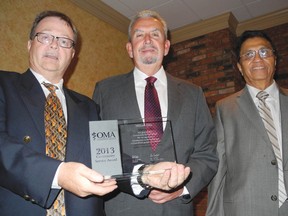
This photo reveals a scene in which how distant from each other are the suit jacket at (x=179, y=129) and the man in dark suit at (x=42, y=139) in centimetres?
16

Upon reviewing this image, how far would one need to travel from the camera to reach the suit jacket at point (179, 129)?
1588 millimetres

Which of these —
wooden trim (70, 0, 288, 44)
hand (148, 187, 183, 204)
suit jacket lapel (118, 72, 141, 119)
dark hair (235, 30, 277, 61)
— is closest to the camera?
hand (148, 187, 183, 204)

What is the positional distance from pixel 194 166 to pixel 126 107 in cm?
56

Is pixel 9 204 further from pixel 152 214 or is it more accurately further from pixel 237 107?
pixel 237 107

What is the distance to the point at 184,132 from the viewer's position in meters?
1.73

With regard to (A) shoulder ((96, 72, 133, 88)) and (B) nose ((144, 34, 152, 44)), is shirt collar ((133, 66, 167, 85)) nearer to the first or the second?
(A) shoulder ((96, 72, 133, 88))

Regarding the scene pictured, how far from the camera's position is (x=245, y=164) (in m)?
1.96

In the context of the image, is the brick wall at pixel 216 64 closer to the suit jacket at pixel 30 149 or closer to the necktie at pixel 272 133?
the necktie at pixel 272 133

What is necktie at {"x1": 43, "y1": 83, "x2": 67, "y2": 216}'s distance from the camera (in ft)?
4.26

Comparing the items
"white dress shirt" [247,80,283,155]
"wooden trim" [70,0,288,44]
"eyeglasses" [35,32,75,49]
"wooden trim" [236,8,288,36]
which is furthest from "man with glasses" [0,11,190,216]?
"wooden trim" [236,8,288,36]

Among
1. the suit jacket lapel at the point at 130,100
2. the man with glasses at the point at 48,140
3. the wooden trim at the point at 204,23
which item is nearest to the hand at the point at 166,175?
the man with glasses at the point at 48,140

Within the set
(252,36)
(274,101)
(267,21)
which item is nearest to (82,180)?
(274,101)

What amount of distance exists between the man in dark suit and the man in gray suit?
0.58ft

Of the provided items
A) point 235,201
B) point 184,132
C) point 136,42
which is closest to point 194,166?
point 184,132
